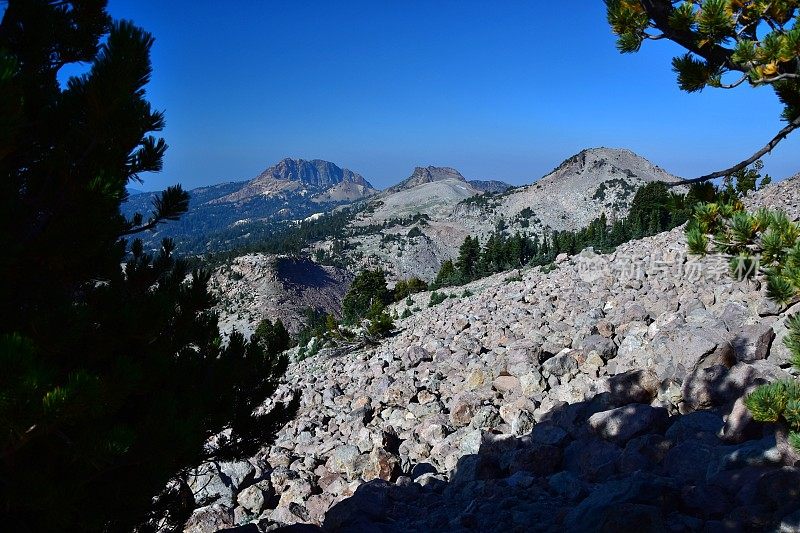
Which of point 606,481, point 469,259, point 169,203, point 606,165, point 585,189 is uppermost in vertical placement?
point 606,165

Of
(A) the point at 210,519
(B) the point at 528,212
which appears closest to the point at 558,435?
(A) the point at 210,519

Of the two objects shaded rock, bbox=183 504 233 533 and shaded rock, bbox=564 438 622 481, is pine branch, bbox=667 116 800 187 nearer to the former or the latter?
shaded rock, bbox=564 438 622 481

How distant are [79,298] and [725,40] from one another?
5.57 meters

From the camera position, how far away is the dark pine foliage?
270cm

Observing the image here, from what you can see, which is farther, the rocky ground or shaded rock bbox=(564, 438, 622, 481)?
shaded rock bbox=(564, 438, 622, 481)

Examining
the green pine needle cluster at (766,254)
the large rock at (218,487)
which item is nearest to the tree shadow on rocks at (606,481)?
the green pine needle cluster at (766,254)

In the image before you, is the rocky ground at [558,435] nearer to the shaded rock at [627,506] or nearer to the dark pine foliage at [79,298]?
the shaded rock at [627,506]

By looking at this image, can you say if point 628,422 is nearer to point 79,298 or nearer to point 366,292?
point 79,298

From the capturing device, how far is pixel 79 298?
3926mm

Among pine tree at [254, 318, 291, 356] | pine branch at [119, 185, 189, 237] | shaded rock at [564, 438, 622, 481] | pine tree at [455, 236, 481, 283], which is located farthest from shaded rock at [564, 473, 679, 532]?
pine tree at [455, 236, 481, 283]

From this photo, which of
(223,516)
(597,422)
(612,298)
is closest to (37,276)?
(223,516)

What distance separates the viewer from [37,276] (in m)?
3.50

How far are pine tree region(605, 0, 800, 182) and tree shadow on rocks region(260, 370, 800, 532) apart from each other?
131 inches

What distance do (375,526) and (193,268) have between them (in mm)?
3943
